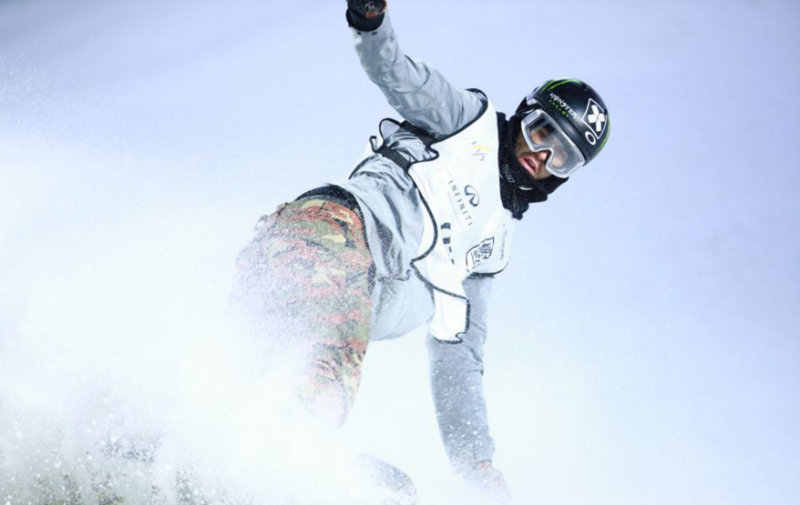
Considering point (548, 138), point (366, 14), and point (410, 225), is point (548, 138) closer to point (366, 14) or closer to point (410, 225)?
point (410, 225)

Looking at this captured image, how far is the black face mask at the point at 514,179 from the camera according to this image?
3.24 metres

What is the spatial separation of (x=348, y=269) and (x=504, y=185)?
3.87ft

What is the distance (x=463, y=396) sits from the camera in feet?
11.1

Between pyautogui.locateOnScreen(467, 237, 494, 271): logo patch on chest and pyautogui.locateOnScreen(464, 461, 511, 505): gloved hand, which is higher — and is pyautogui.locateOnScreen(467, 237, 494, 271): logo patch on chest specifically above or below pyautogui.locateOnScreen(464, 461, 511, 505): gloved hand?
above

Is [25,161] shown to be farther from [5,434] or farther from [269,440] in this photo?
[269,440]

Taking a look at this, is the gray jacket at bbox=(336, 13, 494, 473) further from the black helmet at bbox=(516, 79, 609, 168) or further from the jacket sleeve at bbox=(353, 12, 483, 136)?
the black helmet at bbox=(516, 79, 609, 168)

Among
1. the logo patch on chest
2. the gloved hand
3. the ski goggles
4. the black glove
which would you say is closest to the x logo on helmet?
the ski goggles

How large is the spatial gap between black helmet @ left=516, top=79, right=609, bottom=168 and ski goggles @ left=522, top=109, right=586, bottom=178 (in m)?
0.02

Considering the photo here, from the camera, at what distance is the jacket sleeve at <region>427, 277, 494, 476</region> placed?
3.28 m

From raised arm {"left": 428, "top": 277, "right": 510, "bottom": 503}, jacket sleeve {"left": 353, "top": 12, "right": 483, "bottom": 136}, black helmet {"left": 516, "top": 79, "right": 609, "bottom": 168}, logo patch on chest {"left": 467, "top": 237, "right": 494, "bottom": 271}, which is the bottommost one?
raised arm {"left": 428, "top": 277, "right": 510, "bottom": 503}

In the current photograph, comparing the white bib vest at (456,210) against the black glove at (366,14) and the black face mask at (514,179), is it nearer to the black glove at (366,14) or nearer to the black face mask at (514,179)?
the black face mask at (514,179)

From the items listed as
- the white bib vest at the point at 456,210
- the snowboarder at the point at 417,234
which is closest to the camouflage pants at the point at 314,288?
the snowboarder at the point at 417,234

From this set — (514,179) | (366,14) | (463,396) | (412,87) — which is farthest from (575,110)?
(463,396)

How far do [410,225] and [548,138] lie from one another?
896mm
